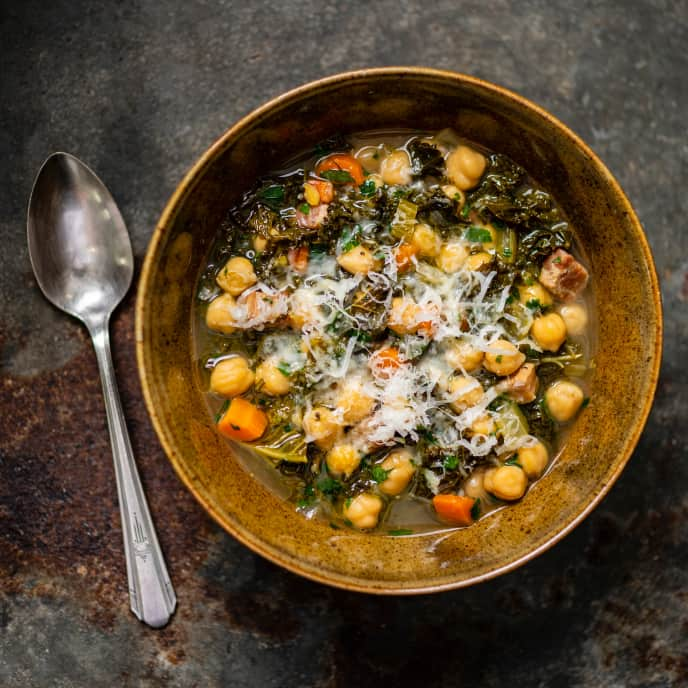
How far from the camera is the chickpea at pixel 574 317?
3441mm

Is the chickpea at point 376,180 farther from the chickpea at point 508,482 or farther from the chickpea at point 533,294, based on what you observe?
the chickpea at point 508,482

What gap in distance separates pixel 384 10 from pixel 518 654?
10.8 ft

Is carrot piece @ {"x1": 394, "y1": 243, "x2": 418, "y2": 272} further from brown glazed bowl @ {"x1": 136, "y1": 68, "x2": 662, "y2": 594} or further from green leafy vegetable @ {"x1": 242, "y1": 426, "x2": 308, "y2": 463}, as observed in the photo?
green leafy vegetable @ {"x1": 242, "y1": 426, "x2": 308, "y2": 463}

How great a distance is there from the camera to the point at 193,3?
3697mm

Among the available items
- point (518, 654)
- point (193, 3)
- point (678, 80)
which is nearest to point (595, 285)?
point (678, 80)

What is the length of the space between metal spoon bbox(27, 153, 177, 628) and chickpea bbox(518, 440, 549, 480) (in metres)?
1.77

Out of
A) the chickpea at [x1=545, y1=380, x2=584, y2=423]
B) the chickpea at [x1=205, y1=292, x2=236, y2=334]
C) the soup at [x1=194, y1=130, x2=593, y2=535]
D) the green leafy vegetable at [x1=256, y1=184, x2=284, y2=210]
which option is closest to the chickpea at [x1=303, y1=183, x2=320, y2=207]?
the soup at [x1=194, y1=130, x2=593, y2=535]

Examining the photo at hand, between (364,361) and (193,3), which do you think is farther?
(193,3)

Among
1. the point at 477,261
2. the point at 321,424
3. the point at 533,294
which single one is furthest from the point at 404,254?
the point at 321,424

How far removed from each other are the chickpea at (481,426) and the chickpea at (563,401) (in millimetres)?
327

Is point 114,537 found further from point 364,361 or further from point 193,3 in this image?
point 193,3

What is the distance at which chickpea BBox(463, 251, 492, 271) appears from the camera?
11.0 feet

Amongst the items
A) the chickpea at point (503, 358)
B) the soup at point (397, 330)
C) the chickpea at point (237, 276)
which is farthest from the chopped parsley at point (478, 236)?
the chickpea at point (237, 276)

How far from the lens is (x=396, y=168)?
3.46 meters
